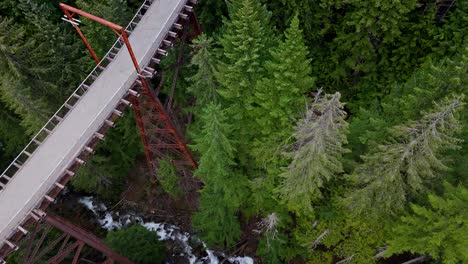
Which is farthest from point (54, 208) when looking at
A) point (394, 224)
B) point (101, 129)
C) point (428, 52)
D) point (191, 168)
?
point (428, 52)

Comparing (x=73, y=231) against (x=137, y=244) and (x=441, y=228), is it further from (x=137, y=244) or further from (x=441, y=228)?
(x=441, y=228)

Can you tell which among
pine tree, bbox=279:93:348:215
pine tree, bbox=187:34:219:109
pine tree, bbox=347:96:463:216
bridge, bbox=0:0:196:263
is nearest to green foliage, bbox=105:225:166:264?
bridge, bbox=0:0:196:263

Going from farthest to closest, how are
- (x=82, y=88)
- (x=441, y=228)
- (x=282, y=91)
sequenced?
(x=82, y=88), (x=282, y=91), (x=441, y=228)

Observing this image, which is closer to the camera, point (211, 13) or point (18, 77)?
point (18, 77)

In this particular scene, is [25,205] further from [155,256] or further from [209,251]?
[209,251]

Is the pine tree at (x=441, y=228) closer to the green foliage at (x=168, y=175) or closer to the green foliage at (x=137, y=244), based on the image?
the green foliage at (x=168, y=175)

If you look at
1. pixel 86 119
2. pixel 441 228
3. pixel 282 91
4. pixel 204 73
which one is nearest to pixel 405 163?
pixel 441 228
